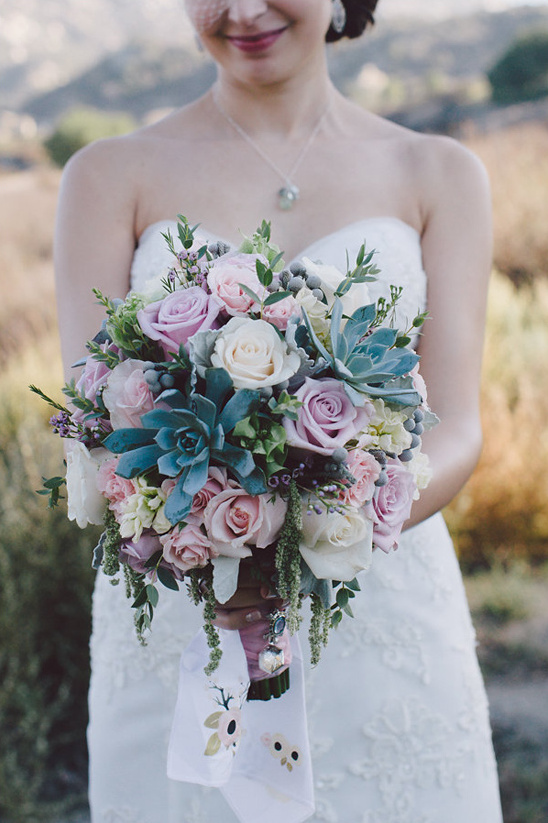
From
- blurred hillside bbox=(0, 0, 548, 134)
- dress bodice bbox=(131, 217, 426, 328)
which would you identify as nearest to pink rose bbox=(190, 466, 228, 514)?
dress bodice bbox=(131, 217, 426, 328)

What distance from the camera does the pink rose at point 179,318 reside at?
1.16 meters

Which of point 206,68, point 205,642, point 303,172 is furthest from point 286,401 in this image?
point 206,68

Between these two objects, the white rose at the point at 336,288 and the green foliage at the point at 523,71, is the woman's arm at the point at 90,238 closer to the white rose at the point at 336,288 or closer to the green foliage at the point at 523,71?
the white rose at the point at 336,288

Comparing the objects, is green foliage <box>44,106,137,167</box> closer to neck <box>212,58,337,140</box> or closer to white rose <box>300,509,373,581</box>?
neck <box>212,58,337,140</box>

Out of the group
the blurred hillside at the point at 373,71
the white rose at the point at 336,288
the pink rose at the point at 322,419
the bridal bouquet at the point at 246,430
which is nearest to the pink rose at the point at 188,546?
the bridal bouquet at the point at 246,430

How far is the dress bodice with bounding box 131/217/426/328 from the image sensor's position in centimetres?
197

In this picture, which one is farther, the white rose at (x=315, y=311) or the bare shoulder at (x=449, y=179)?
the bare shoulder at (x=449, y=179)

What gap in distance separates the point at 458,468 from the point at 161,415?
1.04 m

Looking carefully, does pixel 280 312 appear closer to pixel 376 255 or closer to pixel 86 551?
pixel 376 255

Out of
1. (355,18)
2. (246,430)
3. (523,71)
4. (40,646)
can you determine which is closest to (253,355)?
(246,430)

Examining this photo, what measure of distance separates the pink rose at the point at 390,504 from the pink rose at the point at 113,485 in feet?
1.30

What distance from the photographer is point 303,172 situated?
7.21ft

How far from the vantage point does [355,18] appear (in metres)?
2.32

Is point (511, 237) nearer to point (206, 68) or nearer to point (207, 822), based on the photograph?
point (207, 822)
